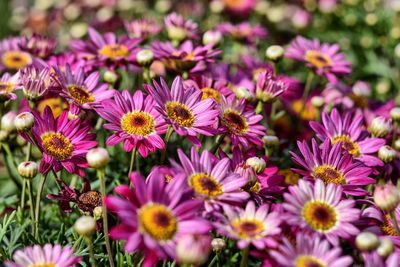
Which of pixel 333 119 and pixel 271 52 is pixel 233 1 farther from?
pixel 333 119

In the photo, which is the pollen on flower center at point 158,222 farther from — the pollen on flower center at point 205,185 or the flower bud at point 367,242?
the flower bud at point 367,242

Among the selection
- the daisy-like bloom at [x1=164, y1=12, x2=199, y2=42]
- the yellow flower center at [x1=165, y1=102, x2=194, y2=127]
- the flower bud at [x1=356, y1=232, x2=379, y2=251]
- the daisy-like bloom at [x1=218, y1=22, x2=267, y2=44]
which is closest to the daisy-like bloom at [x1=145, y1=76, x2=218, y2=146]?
the yellow flower center at [x1=165, y1=102, x2=194, y2=127]

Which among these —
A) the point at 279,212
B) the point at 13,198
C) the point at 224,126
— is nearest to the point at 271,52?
the point at 224,126

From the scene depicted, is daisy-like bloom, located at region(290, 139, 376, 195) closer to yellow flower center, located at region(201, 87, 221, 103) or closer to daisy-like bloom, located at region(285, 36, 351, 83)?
yellow flower center, located at region(201, 87, 221, 103)

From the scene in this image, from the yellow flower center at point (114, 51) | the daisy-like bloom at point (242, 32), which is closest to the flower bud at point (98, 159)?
the yellow flower center at point (114, 51)

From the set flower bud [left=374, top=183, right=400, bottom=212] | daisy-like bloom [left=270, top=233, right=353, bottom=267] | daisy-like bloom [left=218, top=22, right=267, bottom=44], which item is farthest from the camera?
daisy-like bloom [left=218, top=22, right=267, bottom=44]

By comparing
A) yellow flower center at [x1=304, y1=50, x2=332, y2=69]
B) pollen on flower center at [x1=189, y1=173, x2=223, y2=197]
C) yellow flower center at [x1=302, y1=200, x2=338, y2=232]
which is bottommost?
yellow flower center at [x1=302, y1=200, x2=338, y2=232]
